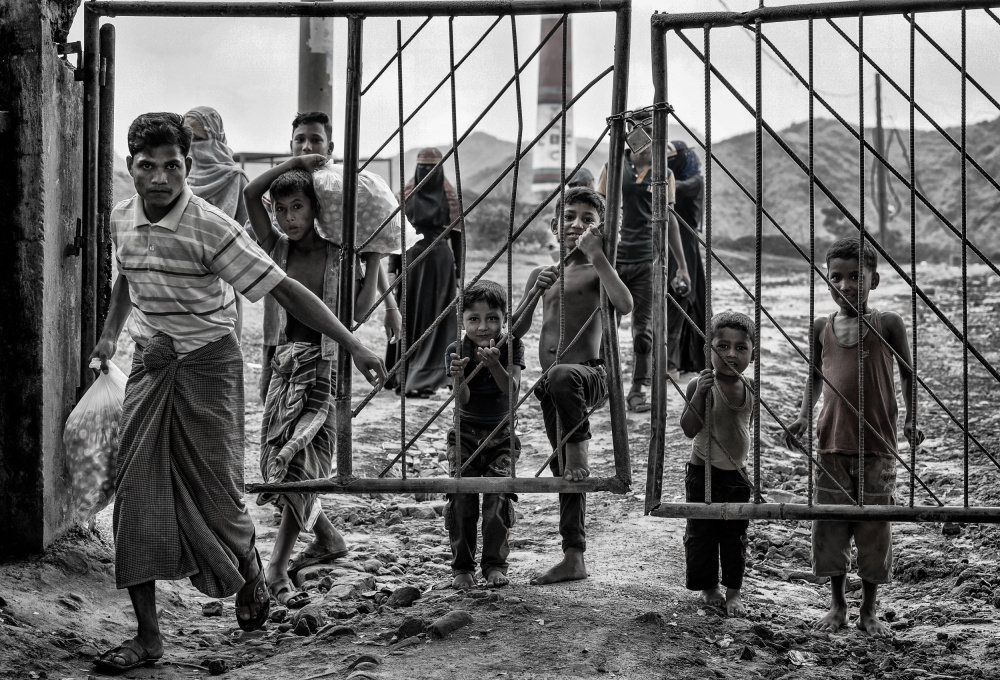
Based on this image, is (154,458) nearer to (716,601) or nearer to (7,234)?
(7,234)

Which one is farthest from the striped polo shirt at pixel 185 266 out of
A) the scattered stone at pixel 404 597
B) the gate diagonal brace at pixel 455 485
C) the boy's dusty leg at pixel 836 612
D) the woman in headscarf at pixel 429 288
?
the woman in headscarf at pixel 429 288

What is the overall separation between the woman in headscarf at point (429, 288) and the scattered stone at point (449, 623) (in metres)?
4.43

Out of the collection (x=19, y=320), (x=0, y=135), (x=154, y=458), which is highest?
(x=0, y=135)

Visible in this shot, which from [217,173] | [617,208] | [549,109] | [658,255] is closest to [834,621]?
[658,255]

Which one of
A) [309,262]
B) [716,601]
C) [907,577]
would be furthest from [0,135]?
[907,577]

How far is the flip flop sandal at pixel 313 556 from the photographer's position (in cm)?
424

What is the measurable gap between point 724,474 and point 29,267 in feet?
8.31

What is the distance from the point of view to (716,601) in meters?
3.67

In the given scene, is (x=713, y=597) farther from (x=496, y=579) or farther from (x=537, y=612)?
(x=496, y=579)

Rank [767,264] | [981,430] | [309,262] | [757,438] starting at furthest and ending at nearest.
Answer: [767,264], [981,430], [309,262], [757,438]

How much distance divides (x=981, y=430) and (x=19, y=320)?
6201mm

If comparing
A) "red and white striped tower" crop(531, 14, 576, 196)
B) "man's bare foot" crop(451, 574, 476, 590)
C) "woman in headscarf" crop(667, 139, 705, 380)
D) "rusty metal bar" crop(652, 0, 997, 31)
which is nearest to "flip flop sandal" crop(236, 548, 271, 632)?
"man's bare foot" crop(451, 574, 476, 590)

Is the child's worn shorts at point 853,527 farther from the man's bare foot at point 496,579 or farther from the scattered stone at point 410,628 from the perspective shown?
the scattered stone at point 410,628

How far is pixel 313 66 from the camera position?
23.7 ft
